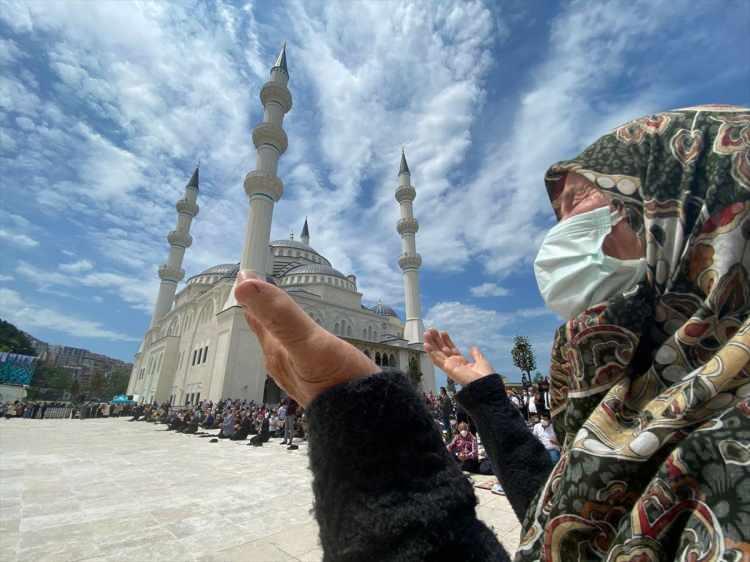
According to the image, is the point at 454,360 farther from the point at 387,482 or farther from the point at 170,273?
the point at 170,273

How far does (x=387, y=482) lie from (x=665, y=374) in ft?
1.81

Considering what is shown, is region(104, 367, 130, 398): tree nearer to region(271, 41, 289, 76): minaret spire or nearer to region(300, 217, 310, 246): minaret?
region(300, 217, 310, 246): minaret

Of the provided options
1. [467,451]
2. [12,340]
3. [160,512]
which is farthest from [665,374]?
[12,340]

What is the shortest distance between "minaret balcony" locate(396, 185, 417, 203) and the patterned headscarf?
26.7 m

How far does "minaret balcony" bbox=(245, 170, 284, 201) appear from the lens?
18547 millimetres

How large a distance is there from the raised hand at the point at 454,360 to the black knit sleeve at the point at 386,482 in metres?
0.79

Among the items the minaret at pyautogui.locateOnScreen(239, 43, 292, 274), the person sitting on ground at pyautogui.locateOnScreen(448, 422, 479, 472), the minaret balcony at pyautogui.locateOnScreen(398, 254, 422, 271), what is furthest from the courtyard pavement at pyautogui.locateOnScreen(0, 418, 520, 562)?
the minaret balcony at pyautogui.locateOnScreen(398, 254, 422, 271)

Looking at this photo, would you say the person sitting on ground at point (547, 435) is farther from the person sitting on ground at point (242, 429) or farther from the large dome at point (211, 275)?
the large dome at point (211, 275)

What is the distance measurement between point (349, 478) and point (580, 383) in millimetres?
519

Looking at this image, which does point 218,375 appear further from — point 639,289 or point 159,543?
point 639,289

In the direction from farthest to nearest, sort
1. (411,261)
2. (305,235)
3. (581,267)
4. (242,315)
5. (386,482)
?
(305,235) < (411,261) < (242,315) < (581,267) < (386,482)

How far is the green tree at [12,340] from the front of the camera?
35.7m

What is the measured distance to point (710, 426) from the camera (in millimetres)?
507

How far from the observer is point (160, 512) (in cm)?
333
